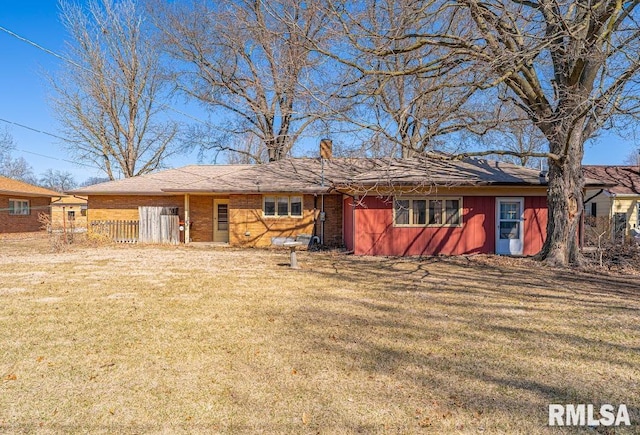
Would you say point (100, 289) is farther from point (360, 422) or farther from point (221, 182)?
point (221, 182)

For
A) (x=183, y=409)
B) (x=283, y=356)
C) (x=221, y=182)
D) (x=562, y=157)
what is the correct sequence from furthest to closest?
(x=221, y=182), (x=562, y=157), (x=283, y=356), (x=183, y=409)

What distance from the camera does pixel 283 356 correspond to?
→ 4.05 meters

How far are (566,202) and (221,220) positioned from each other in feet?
46.8

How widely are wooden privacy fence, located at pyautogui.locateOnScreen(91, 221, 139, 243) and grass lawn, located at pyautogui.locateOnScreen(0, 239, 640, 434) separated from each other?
899 cm

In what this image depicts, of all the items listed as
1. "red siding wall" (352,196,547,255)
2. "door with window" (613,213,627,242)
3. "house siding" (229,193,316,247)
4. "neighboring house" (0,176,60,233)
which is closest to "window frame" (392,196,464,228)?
"red siding wall" (352,196,547,255)

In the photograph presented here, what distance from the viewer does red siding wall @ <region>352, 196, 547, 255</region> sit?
1314cm

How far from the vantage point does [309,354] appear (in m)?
4.10

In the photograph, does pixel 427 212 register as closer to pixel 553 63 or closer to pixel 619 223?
pixel 553 63

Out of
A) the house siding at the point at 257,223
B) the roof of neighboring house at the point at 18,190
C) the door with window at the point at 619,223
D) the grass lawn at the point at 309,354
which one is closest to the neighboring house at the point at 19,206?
the roof of neighboring house at the point at 18,190

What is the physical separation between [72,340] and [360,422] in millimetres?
3920

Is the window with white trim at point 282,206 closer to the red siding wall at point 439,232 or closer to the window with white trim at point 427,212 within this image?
the red siding wall at point 439,232

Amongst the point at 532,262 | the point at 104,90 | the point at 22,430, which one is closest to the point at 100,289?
the point at 22,430

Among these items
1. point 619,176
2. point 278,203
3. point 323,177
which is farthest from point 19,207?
point 619,176

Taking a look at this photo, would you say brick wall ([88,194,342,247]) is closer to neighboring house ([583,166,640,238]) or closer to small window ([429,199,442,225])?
small window ([429,199,442,225])
